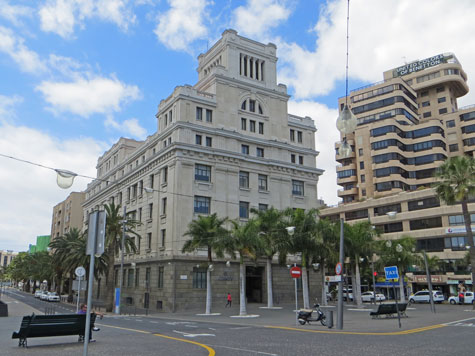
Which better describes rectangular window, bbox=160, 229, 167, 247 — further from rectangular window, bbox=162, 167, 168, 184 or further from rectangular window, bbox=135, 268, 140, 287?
rectangular window, bbox=135, 268, 140, 287

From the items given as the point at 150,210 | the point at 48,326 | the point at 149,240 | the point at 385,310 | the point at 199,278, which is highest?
the point at 150,210

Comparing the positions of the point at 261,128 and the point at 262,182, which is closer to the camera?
the point at 262,182

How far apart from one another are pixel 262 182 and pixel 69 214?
68820mm

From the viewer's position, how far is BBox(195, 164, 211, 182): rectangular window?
4581 cm

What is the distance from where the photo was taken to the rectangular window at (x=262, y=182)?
50.5 m

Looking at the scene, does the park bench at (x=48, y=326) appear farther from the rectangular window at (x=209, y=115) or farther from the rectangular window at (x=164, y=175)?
the rectangular window at (x=209, y=115)

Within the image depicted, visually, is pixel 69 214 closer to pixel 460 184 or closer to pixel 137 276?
pixel 137 276

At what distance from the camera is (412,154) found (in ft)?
279

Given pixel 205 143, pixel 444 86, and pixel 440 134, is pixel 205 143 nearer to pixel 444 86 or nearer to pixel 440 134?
pixel 440 134

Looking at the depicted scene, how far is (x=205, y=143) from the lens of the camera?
4672cm

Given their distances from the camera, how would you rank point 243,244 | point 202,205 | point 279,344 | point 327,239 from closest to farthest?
point 279,344 < point 243,244 < point 327,239 < point 202,205

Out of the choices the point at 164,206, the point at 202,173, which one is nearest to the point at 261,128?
the point at 202,173

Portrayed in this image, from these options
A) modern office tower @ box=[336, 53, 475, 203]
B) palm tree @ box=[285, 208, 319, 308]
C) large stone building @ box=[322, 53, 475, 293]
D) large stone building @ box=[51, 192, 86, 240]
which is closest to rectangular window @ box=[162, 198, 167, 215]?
palm tree @ box=[285, 208, 319, 308]

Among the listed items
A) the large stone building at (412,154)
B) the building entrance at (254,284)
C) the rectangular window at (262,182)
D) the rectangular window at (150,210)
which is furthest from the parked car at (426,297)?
the rectangular window at (150,210)
